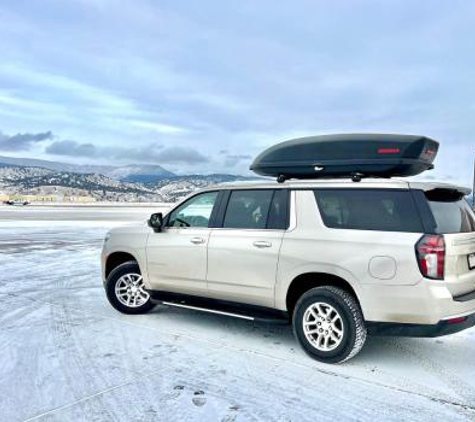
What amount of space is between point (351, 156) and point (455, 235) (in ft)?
4.23

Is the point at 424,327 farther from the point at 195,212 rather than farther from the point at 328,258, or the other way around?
the point at 195,212

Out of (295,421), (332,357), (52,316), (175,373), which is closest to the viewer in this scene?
(295,421)

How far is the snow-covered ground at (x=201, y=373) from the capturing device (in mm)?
3551

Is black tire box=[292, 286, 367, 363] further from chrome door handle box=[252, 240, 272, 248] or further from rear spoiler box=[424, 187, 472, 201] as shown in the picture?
rear spoiler box=[424, 187, 472, 201]

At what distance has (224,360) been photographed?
15.2 ft

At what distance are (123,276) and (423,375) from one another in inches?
158

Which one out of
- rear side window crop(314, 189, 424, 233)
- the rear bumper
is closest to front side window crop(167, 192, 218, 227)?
rear side window crop(314, 189, 424, 233)

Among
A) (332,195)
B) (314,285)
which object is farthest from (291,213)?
(314,285)

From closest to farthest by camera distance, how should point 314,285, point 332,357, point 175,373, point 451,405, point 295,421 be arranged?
1. point 295,421
2. point 451,405
3. point 175,373
4. point 332,357
5. point 314,285

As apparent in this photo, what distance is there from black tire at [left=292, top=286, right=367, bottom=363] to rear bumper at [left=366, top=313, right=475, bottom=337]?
144 mm

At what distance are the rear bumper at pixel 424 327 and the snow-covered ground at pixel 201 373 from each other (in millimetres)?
428

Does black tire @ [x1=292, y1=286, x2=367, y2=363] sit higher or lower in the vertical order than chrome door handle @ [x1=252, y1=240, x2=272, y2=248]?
lower

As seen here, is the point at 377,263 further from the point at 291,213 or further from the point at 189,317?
the point at 189,317

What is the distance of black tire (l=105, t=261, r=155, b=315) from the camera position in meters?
6.39
